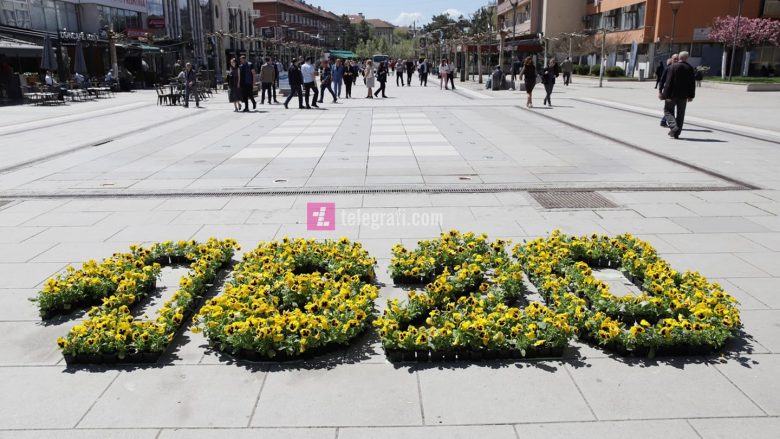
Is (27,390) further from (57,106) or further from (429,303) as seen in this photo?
(57,106)

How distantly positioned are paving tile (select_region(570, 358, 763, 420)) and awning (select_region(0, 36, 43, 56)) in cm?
2831

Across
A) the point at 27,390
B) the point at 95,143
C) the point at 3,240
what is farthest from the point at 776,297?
the point at 95,143

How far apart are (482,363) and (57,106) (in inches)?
989

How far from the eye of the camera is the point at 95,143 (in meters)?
14.1

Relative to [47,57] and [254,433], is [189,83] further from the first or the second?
[254,433]

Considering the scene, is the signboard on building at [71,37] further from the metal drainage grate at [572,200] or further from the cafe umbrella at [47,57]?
the metal drainage grate at [572,200]

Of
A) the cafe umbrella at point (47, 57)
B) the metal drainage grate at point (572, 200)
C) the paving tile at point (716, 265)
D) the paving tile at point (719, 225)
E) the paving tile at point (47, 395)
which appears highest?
the cafe umbrella at point (47, 57)

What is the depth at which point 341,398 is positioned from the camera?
3678mm

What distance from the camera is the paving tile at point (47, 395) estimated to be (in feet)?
11.4

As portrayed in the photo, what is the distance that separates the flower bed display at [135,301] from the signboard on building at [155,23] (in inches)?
1957

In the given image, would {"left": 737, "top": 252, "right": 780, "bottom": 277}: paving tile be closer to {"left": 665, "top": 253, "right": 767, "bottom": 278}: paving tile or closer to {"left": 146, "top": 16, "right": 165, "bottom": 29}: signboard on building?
{"left": 665, "top": 253, "right": 767, "bottom": 278}: paving tile

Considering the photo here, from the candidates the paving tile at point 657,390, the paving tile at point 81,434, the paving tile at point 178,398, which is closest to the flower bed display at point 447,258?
the paving tile at point 657,390

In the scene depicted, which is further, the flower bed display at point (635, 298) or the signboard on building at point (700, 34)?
the signboard on building at point (700, 34)

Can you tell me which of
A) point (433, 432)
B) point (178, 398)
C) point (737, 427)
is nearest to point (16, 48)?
point (178, 398)
